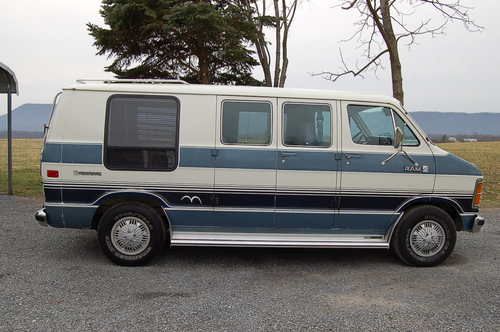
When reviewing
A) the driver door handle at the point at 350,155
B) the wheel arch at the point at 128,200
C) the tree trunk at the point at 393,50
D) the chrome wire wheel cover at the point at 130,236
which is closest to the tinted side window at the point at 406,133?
the driver door handle at the point at 350,155

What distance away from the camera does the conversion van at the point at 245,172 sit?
535 centimetres

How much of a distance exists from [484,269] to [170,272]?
4036 millimetres

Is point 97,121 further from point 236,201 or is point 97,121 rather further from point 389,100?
point 389,100

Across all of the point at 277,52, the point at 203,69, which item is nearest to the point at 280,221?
the point at 203,69

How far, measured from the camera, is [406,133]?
561 cm

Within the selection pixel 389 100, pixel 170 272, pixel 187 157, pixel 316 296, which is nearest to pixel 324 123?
pixel 389 100

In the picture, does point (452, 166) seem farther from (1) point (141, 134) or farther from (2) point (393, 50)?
(2) point (393, 50)

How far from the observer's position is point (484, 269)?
223 inches

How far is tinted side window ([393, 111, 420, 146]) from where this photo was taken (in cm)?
559

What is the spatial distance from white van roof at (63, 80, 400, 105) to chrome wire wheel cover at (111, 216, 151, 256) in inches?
63.9

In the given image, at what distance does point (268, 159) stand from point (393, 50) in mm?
8294

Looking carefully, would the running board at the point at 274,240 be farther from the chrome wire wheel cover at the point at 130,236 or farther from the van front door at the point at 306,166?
the chrome wire wheel cover at the point at 130,236

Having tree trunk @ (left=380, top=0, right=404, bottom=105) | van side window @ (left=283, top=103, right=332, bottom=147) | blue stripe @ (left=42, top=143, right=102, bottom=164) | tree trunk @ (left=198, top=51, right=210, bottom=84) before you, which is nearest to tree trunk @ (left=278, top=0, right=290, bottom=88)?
tree trunk @ (left=198, top=51, right=210, bottom=84)

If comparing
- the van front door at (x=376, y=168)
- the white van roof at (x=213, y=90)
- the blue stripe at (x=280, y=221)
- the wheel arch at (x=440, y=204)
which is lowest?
the blue stripe at (x=280, y=221)
